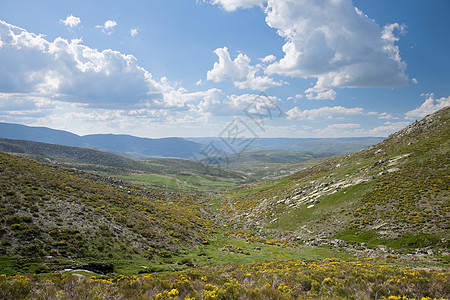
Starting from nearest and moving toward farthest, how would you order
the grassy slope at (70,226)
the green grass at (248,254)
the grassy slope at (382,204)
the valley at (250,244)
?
the valley at (250,244) → the grassy slope at (70,226) → the green grass at (248,254) → the grassy slope at (382,204)

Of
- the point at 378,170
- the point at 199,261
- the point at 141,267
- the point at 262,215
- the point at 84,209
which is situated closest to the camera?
the point at 141,267

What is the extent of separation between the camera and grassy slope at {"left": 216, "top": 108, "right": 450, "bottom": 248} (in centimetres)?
2666

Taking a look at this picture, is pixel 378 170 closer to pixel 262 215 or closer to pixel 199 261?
pixel 262 215

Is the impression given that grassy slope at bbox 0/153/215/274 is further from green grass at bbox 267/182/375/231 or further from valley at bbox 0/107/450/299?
green grass at bbox 267/182/375/231

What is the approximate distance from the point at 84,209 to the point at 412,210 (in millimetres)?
46219

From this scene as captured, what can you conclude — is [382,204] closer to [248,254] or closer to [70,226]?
[248,254]

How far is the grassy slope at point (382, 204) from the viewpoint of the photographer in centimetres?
2666

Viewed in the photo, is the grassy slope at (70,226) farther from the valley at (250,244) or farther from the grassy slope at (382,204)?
the grassy slope at (382,204)

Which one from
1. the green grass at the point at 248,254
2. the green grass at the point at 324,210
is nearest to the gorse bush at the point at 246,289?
the green grass at the point at 248,254

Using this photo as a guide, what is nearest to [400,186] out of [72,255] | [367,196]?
[367,196]

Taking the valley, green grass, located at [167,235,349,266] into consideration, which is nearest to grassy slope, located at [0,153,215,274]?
the valley

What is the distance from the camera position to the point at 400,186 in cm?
3525

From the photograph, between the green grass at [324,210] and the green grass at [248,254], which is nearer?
the green grass at [248,254]

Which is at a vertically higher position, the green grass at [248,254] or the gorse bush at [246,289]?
the gorse bush at [246,289]
